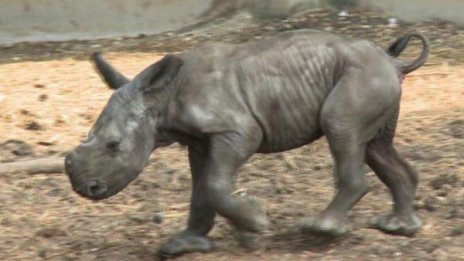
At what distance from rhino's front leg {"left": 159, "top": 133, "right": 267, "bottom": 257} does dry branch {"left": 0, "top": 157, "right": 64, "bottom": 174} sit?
1880mm

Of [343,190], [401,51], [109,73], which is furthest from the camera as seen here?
[401,51]

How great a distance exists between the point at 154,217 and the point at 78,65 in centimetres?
485

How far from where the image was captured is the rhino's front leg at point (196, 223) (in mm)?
5266

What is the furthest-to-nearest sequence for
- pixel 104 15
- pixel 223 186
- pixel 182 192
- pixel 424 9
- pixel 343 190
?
pixel 104 15, pixel 424 9, pixel 182 192, pixel 343 190, pixel 223 186

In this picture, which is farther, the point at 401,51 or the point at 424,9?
the point at 424,9

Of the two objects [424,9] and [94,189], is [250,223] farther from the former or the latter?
[424,9]

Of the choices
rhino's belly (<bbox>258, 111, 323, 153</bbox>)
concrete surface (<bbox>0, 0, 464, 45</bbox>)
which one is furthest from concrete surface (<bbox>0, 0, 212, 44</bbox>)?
rhino's belly (<bbox>258, 111, 323, 153</bbox>)

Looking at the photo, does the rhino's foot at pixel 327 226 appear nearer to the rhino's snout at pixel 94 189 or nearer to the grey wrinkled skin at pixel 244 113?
the grey wrinkled skin at pixel 244 113

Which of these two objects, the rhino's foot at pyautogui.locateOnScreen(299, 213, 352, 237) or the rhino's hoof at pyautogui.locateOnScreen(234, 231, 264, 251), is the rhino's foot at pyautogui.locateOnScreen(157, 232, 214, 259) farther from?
the rhino's foot at pyautogui.locateOnScreen(299, 213, 352, 237)

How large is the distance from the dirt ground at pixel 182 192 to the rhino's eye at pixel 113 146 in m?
0.63

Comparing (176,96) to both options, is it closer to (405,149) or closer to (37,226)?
(37,226)

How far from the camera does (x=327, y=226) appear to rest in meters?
5.15

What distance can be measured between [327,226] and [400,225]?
0.48m

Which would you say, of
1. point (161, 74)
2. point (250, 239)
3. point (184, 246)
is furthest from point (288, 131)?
point (184, 246)
